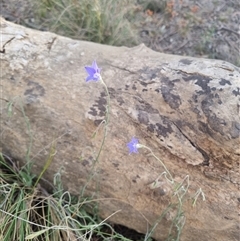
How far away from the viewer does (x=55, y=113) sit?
1.86 meters

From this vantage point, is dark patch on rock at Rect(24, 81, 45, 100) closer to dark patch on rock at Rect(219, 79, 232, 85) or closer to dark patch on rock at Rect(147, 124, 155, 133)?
dark patch on rock at Rect(147, 124, 155, 133)

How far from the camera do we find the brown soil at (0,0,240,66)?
2.88 metres

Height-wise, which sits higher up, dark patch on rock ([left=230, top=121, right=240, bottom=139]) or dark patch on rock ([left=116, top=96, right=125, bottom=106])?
dark patch on rock ([left=230, top=121, right=240, bottom=139])

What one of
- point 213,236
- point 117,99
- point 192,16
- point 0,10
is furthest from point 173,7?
point 213,236

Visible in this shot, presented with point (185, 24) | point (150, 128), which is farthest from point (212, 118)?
point (185, 24)

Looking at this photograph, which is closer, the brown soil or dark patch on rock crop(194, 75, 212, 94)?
dark patch on rock crop(194, 75, 212, 94)

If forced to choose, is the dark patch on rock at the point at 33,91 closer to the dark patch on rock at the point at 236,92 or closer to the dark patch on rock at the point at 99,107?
the dark patch on rock at the point at 99,107

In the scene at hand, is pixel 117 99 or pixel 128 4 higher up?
pixel 117 99

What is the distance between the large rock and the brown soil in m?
0.94

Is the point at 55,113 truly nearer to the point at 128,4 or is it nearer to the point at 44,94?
the point at 44,94

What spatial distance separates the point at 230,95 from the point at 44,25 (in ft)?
5.03

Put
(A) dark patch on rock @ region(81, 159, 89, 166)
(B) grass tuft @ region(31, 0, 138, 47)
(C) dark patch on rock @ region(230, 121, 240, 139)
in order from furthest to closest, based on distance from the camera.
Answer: (B) grass tuft @ region(31, 0, 138, 47) < (A) dark patch on rock @ region(81, 159, 89, 166) < (C) dark patch on rock @ region(230, 121, 240, 139)

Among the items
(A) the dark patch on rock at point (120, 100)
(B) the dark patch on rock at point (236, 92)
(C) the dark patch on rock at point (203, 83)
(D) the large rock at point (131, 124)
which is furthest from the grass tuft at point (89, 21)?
(B) the dark patch on rock at point (236, 92)

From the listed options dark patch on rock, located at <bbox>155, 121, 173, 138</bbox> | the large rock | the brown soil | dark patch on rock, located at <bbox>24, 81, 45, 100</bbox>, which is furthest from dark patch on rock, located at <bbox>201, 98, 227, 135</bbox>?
the brown soil
